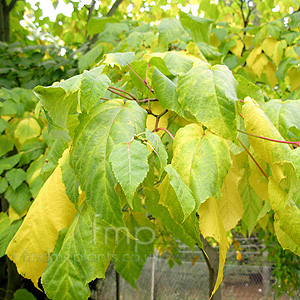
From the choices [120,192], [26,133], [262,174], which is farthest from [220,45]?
[120,192]

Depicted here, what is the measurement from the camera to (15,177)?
147 centimetres

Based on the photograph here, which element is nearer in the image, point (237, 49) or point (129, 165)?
point (129, 165)

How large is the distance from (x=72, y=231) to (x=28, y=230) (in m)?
0.10

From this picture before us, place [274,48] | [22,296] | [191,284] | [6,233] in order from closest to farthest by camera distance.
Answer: [6,233], [274,48], [22,296], [191,284]

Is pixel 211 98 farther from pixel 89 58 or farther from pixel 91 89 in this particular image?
pixel 89 58

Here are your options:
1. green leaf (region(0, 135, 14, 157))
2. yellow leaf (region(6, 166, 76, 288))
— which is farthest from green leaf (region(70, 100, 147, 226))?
green leaf (region(0, 135, 14, 157))

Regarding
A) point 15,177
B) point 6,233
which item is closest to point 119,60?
point 6,233

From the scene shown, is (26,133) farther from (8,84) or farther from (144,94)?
(144,94)

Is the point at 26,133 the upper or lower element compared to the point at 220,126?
lower

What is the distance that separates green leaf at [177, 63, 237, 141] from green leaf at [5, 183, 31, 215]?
3.46ft

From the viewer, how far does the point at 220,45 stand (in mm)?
1758

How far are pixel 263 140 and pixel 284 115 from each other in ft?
0.45

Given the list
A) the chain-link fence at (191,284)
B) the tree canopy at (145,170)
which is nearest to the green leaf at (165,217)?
the tree canopy at (145,170)

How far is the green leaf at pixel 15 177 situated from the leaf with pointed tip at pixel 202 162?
3.67 ft
